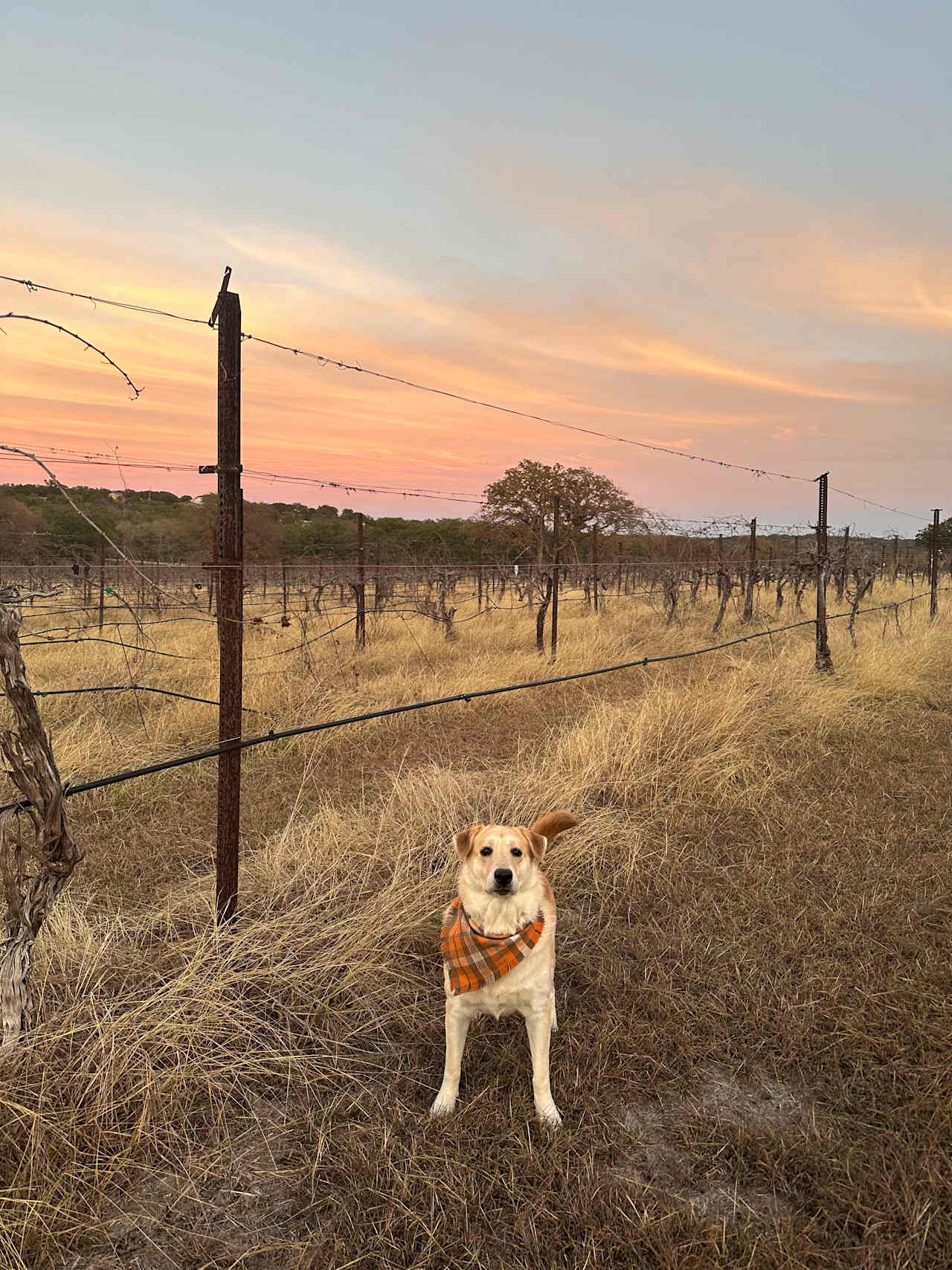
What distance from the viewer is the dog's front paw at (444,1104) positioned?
2.20m

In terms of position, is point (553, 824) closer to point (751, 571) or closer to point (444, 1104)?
point (444, 1104)

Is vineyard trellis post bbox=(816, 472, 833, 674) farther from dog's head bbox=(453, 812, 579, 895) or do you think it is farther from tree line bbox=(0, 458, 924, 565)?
tree line bbox=(0, 458, 924, 565)

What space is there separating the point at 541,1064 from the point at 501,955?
1.22ft

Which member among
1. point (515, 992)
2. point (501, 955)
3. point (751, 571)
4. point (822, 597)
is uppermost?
point (751, 571)

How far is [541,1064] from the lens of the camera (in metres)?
2.20

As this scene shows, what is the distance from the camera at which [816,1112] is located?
225cm

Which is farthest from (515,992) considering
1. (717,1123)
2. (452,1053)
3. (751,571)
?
(751,571)

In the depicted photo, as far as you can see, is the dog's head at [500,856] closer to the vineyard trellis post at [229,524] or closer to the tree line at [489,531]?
the vineyard trellis post at [229,524]

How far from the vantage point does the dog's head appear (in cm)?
220

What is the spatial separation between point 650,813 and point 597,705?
309 cm

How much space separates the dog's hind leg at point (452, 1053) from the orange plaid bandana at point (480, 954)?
0.06 metres

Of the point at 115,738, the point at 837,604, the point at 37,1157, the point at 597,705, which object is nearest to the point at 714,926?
the point at 37,1157

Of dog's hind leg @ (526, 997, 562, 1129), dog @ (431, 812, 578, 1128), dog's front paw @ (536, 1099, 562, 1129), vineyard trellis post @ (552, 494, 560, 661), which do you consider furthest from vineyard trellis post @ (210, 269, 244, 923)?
vineyard trellis post @ (552, 494, 560, 661)

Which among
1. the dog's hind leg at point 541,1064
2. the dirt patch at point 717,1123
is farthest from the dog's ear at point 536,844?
the dirt patch at point 717,1123
